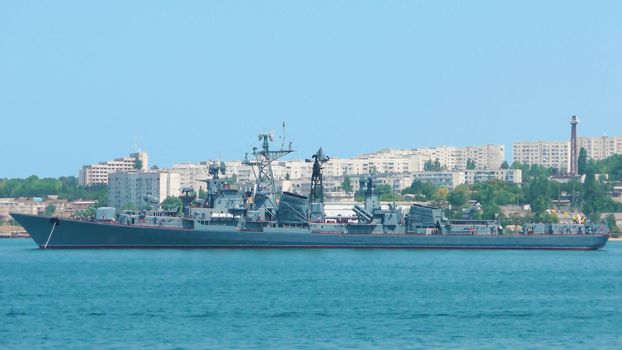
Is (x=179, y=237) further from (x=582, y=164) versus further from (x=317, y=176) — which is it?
(x=582, y=164)

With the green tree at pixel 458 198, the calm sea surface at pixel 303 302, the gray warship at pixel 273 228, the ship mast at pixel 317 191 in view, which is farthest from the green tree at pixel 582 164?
the calm sea surface at pixel 303 302

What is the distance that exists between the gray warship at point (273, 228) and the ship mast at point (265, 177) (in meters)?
0.06

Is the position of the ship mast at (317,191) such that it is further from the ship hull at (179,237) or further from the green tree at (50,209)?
the green tree at (50,209)

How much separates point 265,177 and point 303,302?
38524mm

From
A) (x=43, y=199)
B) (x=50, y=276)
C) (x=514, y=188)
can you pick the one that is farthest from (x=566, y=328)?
(x=43, y=199)

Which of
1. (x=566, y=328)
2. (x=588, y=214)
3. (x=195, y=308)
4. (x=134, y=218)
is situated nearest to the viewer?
(x=566, y=328)

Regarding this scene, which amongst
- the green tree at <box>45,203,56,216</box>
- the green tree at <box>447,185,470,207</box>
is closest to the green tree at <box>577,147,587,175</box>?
the green tree at <box>447,185,470,207</box>

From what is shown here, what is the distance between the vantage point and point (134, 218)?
83.4 metres

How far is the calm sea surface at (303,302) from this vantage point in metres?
40.1

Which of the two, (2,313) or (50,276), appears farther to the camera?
(50,276)

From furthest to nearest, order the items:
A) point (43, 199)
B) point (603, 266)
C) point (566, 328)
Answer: point (43, 199) < point (603, 266) < point (566, 328)

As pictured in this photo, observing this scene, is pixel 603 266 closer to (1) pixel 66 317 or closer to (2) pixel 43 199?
(1) pixel 66 317

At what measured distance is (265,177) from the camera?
8762 cm

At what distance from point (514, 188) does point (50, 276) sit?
108 metres
